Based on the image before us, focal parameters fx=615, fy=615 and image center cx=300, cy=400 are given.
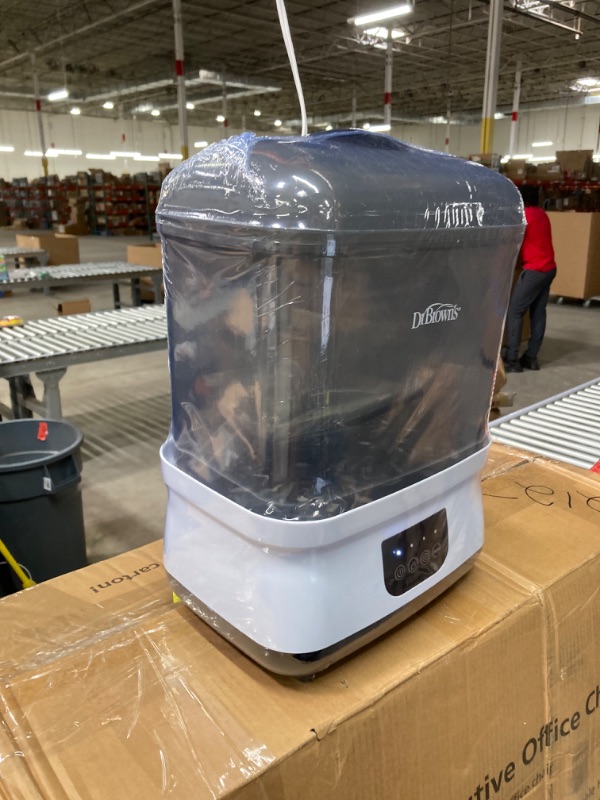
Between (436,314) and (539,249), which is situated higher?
(436,314)

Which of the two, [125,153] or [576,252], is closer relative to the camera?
[576,252]

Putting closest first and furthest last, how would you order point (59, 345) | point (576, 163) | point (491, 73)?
point (59, 345), point (491, 73), point (576, 163)

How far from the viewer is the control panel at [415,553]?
75 centimetres

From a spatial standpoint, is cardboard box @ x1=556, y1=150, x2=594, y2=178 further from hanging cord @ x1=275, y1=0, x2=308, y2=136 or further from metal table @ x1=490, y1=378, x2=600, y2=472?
hanging cord @ x1=275, y1=0, x2=308, y2=136

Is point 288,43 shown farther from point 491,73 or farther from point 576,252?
point 576,252

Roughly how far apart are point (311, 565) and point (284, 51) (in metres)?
15.0

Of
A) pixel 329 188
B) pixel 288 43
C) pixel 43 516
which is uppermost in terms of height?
pixel 288 43

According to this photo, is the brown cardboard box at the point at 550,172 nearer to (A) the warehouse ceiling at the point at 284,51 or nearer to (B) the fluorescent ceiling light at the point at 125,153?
(A) the warehouse ceiling at the point at 284,51

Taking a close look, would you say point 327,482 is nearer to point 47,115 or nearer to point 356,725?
point 356,725

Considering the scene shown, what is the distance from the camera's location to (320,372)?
0.65 m

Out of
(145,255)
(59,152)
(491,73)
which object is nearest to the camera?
(491,73)

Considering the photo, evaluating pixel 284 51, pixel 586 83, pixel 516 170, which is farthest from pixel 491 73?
pixel 586 83

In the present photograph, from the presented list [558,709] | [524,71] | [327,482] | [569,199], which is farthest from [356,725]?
[524,71]

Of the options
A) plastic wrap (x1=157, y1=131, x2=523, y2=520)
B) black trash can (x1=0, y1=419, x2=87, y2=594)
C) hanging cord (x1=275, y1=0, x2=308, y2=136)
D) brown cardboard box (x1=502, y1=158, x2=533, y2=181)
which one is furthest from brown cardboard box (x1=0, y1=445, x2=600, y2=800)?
brown cardboard box (x1=502, y1=158, x2=533, y2=181)
